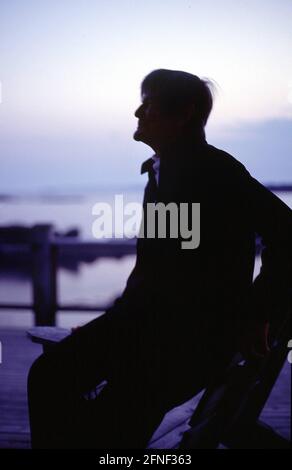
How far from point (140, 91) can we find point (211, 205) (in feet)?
1.61

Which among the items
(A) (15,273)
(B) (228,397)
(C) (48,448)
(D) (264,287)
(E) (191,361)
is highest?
(D) (264,287)

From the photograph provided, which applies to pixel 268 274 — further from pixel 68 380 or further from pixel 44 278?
pixel 44 278

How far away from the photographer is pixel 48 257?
173 inches

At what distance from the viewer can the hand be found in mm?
1343

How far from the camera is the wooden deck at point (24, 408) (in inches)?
79.3

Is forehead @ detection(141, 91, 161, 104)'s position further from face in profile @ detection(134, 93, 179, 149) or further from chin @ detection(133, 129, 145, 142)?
chin @ detection(133, 129, 145, 142)

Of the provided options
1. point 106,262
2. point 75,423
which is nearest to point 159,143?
point 75,423

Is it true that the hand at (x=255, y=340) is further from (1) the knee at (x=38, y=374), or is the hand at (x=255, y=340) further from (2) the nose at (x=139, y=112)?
(2) the nose at (x=139, y=112)

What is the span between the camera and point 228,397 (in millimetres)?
1425

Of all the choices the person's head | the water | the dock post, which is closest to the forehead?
the person's head

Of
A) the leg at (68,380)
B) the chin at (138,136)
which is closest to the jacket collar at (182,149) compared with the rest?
the chin at (138,136)

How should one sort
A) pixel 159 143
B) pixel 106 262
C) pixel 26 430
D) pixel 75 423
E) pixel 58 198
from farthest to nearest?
1. pixel 106 262
2. pixel 58 198
3. pixel 26 430
4. pixel 159 143
5. pixel 75 423

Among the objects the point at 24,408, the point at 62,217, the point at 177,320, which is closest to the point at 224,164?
the point at 177,320
